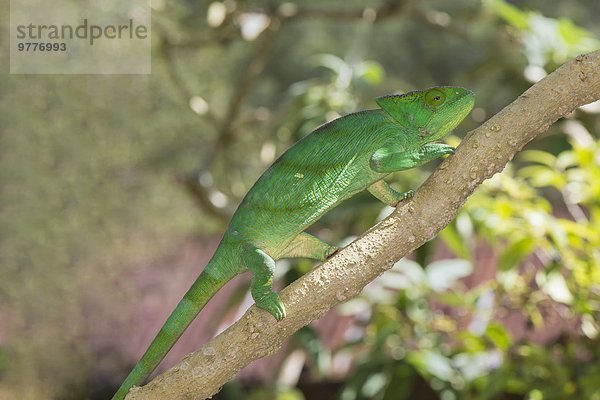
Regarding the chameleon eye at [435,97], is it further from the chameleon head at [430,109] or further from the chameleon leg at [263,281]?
the chameleon leg at [263,281]

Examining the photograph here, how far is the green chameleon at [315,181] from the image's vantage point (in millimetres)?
761

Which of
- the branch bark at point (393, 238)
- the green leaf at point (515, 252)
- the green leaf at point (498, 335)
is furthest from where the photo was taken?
the green leaf at point (498, 335)

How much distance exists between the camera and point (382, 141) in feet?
2.58

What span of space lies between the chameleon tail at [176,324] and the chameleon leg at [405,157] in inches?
7.6

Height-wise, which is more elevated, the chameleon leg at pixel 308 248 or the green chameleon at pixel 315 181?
the green chameleon at pixel 315 181

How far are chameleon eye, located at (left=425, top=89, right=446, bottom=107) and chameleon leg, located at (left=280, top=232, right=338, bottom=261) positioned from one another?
0.60ft

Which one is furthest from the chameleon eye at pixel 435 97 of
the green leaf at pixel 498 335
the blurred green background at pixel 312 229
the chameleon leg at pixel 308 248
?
the green leaf at pixel 498 335

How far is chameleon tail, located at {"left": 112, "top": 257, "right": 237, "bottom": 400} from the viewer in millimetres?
765

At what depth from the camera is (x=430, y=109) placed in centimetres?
79

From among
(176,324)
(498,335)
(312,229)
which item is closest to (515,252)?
(498,335)

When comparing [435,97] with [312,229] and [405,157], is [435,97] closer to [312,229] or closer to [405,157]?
[405,157]

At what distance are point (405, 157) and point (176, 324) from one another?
0.95ft

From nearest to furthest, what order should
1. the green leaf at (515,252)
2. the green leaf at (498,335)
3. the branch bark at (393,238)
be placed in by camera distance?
the branch bark at (393,238) < the green leaf at (515,252) < the green leaf at (498,335)

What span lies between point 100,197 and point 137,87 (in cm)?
47
